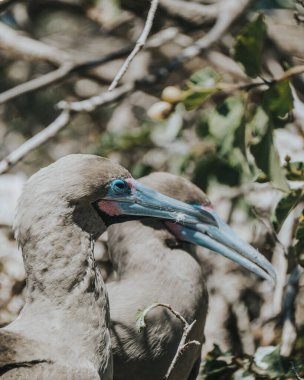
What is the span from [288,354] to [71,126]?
2.65 m

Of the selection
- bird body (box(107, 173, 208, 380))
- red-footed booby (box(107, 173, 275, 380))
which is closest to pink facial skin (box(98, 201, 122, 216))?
red-footed booby (box(107, 173, 275, 380))

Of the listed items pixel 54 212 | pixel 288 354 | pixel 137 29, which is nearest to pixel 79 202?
pixel 54 212

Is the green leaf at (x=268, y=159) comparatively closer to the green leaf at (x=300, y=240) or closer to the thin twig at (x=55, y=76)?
the green leaf at (x=300, y=240)

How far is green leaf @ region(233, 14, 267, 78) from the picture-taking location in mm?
4418

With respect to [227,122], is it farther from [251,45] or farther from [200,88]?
[251,45]

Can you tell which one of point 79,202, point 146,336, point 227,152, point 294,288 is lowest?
point 294,288

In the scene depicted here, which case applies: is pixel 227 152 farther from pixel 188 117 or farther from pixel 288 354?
pixel 188 117

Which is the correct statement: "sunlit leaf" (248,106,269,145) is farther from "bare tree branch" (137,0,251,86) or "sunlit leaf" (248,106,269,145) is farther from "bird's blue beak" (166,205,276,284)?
"bare tree branch" (137,0,251,86)

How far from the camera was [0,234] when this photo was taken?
6152 millimetres

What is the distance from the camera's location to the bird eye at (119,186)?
150 inches

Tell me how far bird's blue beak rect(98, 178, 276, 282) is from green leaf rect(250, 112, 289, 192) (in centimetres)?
34

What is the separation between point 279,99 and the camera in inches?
173

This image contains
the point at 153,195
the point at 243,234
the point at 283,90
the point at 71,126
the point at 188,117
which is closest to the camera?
the point at 153,195

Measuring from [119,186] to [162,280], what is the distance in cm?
82
